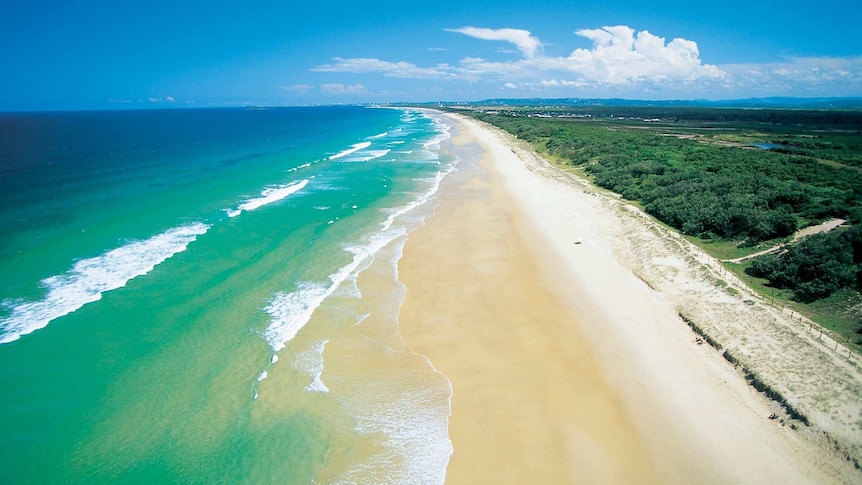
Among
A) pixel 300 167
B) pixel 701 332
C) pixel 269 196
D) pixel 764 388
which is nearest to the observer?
pixel 764 388

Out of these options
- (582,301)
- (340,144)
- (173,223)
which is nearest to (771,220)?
(582,301)

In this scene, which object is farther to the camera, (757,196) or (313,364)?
(757,196)

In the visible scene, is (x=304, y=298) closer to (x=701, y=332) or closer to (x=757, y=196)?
(x=701, y=332)

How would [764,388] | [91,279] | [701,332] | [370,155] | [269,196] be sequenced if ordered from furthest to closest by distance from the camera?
[370,155] < [269,196] < [91,279] < [701,332] < [764,388]

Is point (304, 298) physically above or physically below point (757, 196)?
below

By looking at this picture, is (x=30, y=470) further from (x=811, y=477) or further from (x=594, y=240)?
(x=594, y=240)

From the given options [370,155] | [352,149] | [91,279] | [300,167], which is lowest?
[91,279]

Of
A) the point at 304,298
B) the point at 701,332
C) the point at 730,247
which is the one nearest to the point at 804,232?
the point at 730,247
